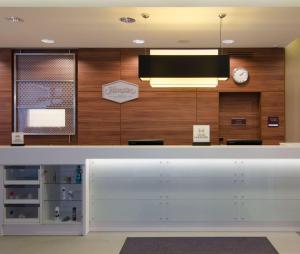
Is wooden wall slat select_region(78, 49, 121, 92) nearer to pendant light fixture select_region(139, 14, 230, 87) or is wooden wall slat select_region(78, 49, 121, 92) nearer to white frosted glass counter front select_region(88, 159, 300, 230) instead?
pendant light fixture select_region(139, 14, 230, 87)

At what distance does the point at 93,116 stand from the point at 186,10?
3.10 m

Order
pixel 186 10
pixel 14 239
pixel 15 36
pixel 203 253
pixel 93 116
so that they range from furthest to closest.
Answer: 1. pixel 93 116
2. pixel 15 36
3. pixel 186 10
4. pixel 14 239
5. pixel 203 253

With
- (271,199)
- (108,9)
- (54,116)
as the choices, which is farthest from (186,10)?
(54,116)

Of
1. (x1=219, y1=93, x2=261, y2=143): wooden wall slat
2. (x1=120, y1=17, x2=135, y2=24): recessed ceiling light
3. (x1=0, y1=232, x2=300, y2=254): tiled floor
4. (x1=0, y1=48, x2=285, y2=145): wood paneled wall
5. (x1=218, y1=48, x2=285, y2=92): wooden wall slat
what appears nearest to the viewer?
(x1=0, y1=232, x2=300, y2=254): tiled floor

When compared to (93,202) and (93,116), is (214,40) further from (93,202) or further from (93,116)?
(93,202)

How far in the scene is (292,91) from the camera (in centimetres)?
655

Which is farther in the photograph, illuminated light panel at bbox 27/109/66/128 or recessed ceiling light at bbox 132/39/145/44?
illuminated light panel at bbox 27/109/66/128

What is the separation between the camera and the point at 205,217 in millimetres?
4430

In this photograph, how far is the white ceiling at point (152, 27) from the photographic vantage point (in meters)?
4.52

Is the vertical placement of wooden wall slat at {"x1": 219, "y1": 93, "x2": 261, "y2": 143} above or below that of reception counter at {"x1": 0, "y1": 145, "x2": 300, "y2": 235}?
above

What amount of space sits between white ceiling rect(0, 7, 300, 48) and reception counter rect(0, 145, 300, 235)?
6.08 ft

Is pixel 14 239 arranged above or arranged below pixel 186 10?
below

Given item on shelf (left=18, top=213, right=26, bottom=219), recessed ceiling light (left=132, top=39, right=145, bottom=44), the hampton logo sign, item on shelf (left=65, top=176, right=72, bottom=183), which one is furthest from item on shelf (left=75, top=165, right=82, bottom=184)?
recessed ceiling light (left=132, top=39, right=145, bottom=44)

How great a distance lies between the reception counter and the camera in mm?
4379
